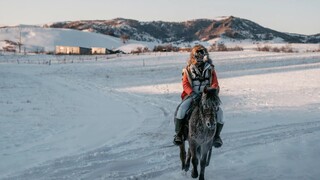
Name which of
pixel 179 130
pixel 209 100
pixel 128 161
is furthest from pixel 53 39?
pixel 209 100

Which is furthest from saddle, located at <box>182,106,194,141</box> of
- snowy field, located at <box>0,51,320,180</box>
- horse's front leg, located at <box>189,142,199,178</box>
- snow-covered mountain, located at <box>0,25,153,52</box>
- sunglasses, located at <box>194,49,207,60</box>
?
snow-covered mountain, located at <box>0,25,153,52</box>

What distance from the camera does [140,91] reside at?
28.2m

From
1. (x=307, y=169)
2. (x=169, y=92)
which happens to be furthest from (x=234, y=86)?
(x=307, y=169)

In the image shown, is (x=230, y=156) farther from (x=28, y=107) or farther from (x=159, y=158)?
(x=28, y=107)

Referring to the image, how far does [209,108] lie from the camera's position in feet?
24.5

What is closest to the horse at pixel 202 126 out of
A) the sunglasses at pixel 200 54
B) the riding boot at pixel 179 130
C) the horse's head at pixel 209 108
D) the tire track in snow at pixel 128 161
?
the horse's head at pixel 209 108

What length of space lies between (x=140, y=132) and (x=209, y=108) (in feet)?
23.6

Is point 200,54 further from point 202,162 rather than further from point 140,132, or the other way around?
point 140,132

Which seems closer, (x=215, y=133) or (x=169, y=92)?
(x=215, y=133)

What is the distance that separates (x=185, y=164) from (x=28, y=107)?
40.8 ft

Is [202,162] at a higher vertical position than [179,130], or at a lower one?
lower

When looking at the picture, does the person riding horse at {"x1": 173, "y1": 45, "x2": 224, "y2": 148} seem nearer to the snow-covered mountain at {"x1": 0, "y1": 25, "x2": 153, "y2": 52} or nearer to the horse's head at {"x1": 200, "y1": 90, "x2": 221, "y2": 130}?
the horse's head at {"x1": 200, "y1": 90, "x2": 221, "y2": 130}

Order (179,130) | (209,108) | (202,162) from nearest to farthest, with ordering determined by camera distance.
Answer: (209,108)
(202,162)
(179,130)

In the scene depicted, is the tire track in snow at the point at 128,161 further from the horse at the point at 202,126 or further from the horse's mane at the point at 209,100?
the horse's mane at the point at 209,100
